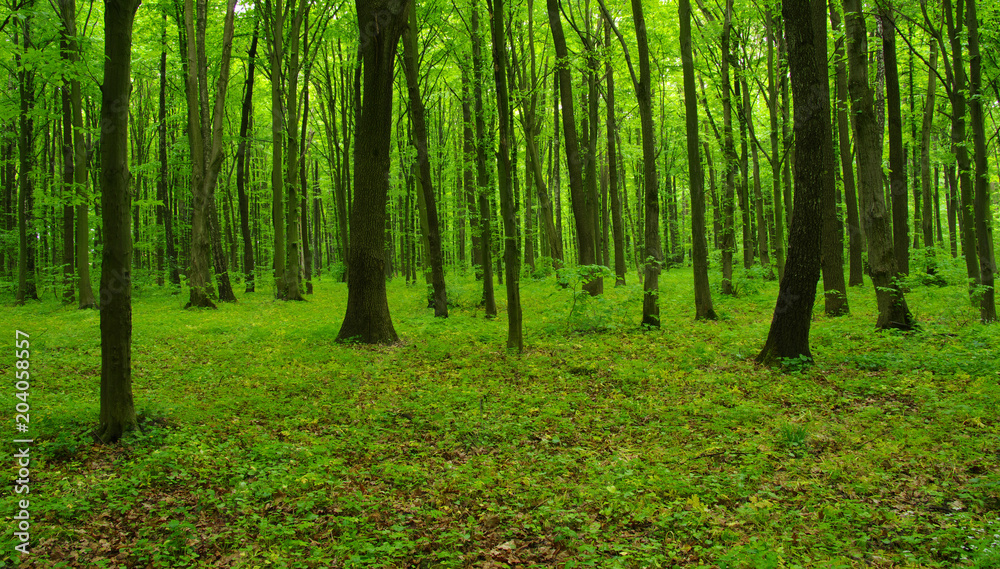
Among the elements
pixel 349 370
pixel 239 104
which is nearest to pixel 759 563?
pixel 349 370

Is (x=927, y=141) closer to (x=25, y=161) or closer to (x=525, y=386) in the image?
(x=525, y=386)

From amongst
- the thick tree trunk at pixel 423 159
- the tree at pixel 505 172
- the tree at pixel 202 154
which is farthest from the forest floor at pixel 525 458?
the tree at pixel 202 154

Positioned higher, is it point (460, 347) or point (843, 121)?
point (843, 121)

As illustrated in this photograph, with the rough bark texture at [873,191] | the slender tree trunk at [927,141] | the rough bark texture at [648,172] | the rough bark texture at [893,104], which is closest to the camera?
the rough bark texture at [873,191]

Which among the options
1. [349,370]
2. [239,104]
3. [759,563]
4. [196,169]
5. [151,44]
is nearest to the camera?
[759,563]

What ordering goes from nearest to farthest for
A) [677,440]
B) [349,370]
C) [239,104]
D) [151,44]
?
[677,440] < [349,370] < [151,44] < [239,104]

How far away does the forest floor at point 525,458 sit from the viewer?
11.0 feet

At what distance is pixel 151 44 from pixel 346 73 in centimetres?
736

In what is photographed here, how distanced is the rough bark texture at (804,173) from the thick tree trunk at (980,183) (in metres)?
3.18

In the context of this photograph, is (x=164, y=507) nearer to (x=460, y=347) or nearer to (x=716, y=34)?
(x=460, y=347)

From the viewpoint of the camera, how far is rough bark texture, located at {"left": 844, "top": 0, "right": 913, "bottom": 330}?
8898 mm

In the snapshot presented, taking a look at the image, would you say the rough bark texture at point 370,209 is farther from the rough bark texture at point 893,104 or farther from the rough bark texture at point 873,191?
the rough bark texture at point 893,104

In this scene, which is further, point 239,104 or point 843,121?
point 239,104

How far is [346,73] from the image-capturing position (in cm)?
2278
